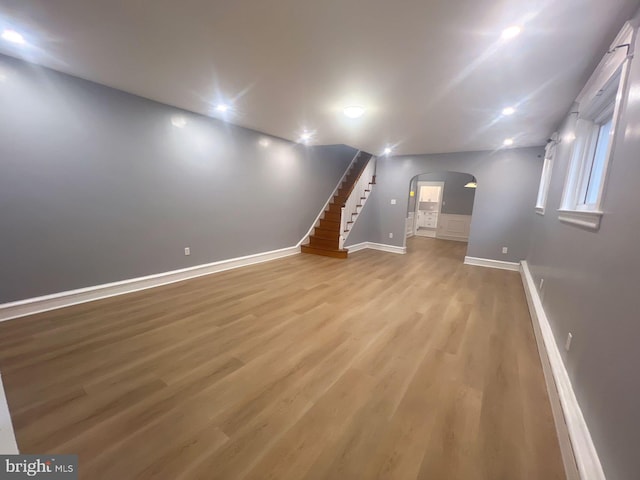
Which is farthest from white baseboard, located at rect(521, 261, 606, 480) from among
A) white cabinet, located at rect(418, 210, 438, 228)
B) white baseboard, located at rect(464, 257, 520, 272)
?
white cabinet, located at rect(418, 210, 438, 228)

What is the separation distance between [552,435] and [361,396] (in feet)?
3.61

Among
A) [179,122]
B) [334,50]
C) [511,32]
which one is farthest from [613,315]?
[179,122]

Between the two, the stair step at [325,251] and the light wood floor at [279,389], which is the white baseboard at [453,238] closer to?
the stair step at [325,251]

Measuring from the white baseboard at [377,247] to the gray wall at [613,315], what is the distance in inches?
180

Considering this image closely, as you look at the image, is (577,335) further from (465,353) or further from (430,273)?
(430,273)

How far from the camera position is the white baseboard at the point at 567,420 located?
1.08 meters

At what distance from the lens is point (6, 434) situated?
130 centimetres

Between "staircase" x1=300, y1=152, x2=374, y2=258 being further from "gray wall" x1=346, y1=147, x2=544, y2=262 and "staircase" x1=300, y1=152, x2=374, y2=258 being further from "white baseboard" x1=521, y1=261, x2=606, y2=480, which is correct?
"white baseboard" x1=521, y1=261, x2=606, y2=480

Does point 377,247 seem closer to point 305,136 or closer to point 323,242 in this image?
point 323,242

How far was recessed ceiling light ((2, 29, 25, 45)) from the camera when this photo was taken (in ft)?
6.27

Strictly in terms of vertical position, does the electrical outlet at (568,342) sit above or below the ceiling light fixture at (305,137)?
below

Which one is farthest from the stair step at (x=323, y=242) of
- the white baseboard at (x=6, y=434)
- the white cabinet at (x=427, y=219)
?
the white cabinet at (x=427, y=219)

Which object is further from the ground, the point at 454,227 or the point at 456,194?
the point at 456,194

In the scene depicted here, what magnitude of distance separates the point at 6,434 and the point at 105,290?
199cm
